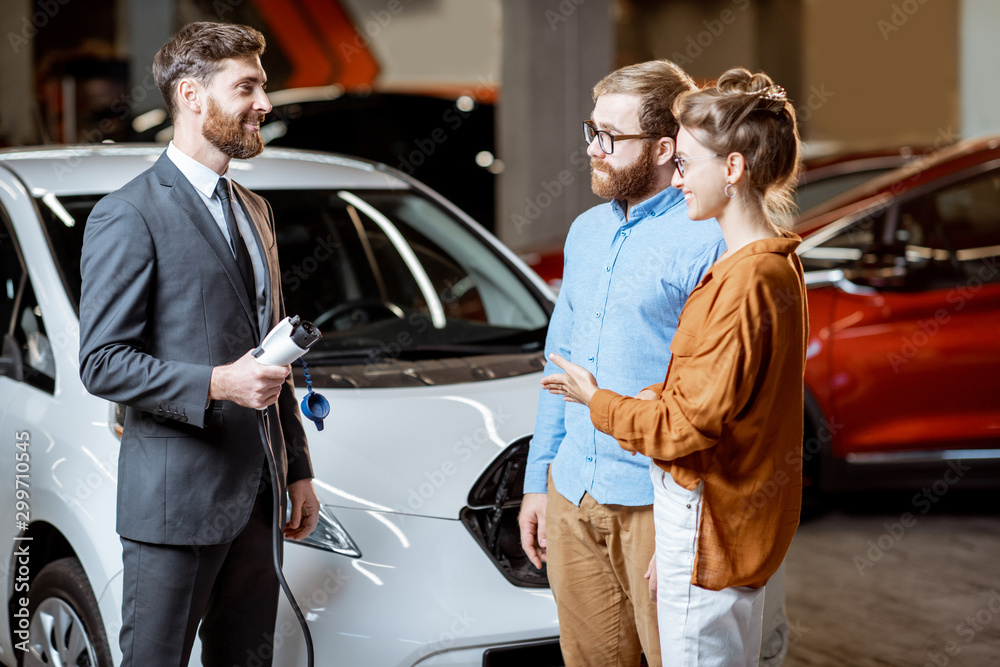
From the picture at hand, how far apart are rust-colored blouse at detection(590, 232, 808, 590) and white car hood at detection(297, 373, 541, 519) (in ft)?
2.73

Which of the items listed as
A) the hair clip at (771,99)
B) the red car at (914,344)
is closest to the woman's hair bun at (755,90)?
the hair clip at (771,99)

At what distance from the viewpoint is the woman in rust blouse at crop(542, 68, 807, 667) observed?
1.68m

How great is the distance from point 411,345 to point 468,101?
7.16 meters

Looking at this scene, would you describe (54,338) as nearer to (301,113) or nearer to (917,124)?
(301,113)

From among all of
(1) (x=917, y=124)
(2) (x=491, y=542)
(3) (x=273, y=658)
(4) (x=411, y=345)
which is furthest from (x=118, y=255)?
(1) (x=917, y=124)

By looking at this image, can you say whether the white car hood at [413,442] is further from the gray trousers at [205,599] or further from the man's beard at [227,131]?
the man's beard at [227,131]

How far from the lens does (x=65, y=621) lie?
259cm

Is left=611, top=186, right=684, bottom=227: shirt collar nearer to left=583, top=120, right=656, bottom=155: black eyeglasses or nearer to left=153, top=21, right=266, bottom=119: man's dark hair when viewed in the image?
left=583, top=120, right=656, bottom=155: black eyeglasses

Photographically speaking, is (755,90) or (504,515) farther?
(504,515)

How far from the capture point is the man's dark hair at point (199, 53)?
1988 millimetres

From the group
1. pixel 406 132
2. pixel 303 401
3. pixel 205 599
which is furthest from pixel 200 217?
pixel 406 132

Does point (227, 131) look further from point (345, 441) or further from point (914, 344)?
point (914, 344)

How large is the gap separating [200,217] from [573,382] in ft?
2.47

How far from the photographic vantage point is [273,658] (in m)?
2.23
